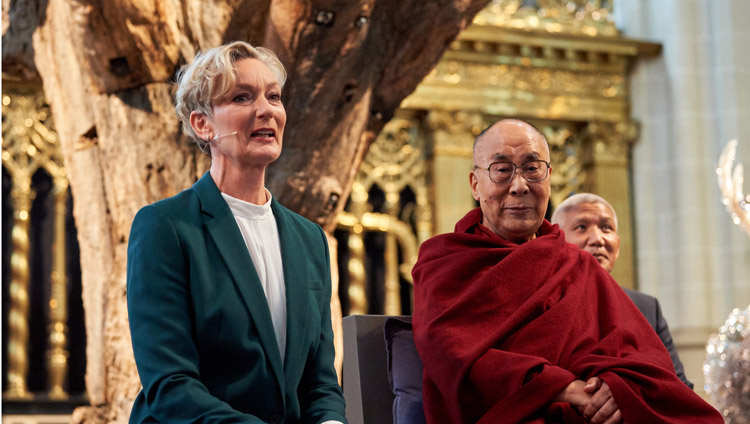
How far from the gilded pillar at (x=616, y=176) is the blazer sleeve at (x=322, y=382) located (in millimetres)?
6631

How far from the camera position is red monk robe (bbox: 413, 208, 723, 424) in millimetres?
2350

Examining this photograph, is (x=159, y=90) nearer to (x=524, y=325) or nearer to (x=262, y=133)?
(x=262, y=133)

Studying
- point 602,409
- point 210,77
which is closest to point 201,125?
point 210,77

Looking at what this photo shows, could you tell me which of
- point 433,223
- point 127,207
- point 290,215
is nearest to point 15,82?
point 433,223

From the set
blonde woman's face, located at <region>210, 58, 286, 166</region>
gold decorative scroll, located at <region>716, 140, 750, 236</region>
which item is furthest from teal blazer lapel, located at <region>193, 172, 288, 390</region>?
gold decorative scroll, located at <region>716, 140, 750, 236</region>

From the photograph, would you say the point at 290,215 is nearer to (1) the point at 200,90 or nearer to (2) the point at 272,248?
(2) the point at 272,248

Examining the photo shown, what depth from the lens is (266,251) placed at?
209 centimetres

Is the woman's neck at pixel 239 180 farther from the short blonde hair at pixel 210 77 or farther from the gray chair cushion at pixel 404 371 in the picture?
the gray chair cushion at pixel 404 371

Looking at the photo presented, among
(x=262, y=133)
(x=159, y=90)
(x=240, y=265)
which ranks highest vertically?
(x=159, y=90)

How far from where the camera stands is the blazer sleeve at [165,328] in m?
1.85

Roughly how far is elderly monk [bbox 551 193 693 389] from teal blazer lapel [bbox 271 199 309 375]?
1619mm

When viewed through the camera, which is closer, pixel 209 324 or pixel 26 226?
pixel 209 324

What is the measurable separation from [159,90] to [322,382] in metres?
1.59

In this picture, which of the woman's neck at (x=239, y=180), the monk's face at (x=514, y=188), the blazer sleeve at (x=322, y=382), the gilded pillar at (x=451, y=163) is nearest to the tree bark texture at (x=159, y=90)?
the monk's face at (x=514, y=188)
